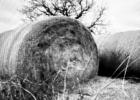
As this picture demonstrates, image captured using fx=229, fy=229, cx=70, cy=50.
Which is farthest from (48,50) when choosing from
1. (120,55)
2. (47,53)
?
(120,55)

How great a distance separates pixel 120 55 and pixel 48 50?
134 centimetres

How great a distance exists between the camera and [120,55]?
146 inches

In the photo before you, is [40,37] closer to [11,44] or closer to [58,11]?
[11,44]

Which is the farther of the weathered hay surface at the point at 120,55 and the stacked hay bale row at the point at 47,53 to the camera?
the weathered hay surface at the point at 120,55

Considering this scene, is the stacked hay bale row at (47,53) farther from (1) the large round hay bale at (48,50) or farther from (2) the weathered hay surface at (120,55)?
(2) the weathered hay surface at (120,55)

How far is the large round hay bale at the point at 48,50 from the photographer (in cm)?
256

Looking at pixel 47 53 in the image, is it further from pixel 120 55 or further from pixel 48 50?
pixel 120 55

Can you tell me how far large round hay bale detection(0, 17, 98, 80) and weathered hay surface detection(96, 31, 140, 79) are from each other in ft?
1.40

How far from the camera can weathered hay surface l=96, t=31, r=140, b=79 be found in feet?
11.4

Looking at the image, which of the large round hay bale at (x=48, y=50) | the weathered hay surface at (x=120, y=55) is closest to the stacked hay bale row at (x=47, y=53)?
the large round hay bale at (x=48, y=50)

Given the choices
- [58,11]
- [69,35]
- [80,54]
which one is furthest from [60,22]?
[58,11]

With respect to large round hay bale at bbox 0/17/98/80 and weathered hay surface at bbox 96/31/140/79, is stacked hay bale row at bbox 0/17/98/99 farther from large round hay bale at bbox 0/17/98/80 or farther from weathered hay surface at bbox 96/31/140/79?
weathered hay surface at bbox 96/31/140/79

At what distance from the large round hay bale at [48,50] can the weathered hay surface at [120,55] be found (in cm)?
43

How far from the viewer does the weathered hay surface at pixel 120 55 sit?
3.49 metres
